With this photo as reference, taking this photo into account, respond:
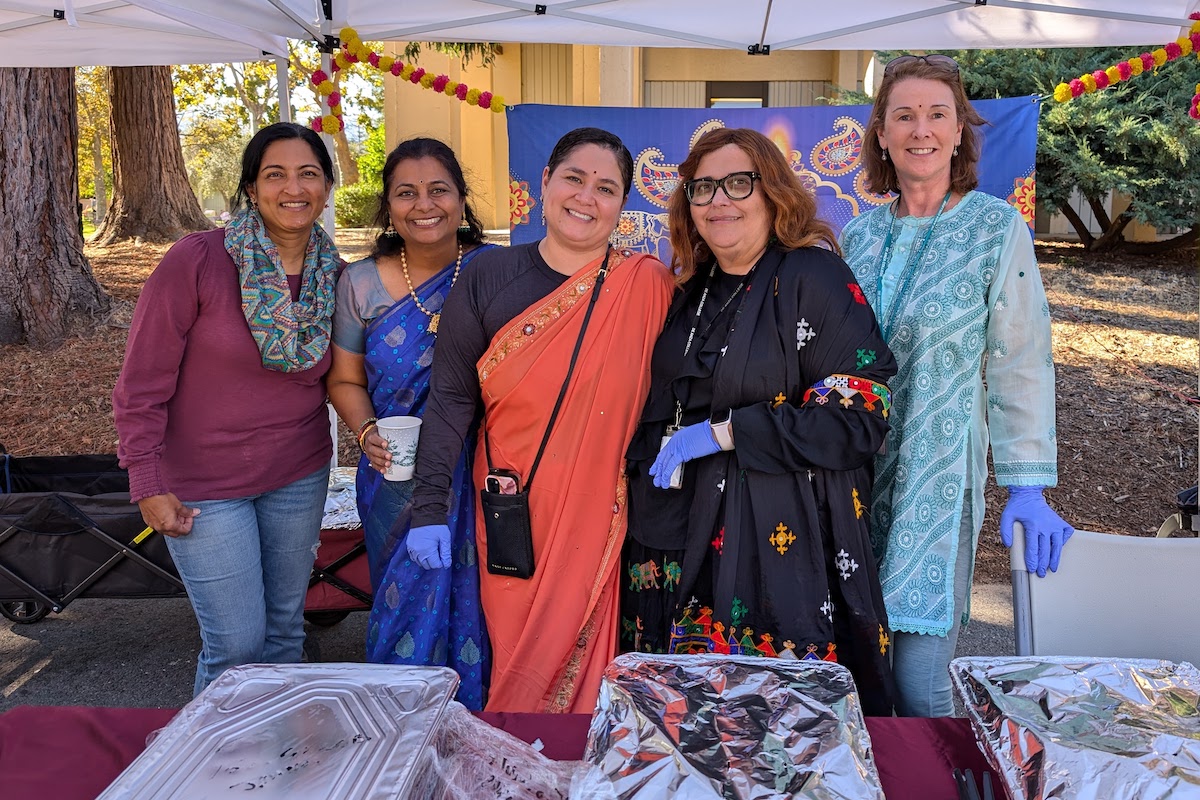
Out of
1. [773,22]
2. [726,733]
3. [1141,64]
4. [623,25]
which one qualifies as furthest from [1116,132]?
[726,733]

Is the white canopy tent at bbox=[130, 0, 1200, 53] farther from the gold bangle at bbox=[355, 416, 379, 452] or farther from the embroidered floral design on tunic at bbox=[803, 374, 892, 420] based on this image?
the embroidered floral design on tunic at bbox=[803, 374, 892, 420]

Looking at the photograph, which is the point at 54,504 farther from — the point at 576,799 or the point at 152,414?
the point at 576,799

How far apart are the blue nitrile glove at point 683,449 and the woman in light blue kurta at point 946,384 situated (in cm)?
45

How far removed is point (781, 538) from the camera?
5.29 ft

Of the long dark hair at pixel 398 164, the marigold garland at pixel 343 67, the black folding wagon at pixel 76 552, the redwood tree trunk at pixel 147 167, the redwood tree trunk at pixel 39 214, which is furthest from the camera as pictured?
the redwood tree trunk at pixel 147 167

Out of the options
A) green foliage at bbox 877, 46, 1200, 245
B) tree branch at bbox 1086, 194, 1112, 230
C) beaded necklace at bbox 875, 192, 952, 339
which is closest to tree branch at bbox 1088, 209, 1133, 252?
tree branch at bbox 1086, 194, 1112, 230

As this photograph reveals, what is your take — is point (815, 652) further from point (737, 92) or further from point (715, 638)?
point (737, 92)

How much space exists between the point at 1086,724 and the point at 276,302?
5.52 feet

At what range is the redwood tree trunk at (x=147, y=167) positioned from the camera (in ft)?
26.1

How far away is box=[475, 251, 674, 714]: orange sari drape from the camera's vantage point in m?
1.85

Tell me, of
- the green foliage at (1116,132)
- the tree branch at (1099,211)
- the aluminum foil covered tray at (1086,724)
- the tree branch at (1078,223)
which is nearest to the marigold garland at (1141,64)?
the aluminum foil covered tray at (1086,724)

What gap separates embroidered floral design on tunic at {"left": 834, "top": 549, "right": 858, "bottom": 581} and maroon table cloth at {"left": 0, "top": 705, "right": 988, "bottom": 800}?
1.33ft

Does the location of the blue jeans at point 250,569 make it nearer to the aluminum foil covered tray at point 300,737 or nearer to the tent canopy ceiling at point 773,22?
the aluminum foil covered tray at point 300,737

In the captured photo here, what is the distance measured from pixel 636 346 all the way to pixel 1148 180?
6470mm
